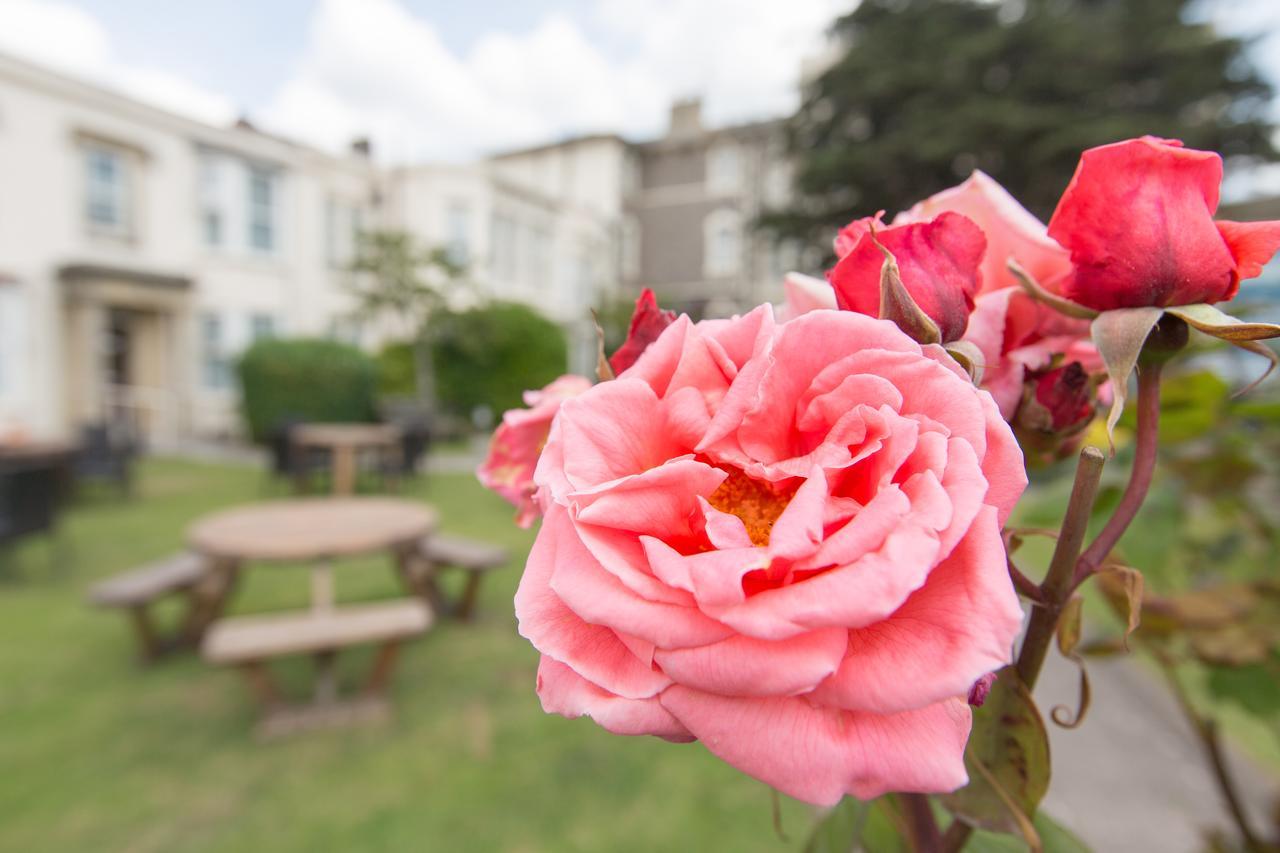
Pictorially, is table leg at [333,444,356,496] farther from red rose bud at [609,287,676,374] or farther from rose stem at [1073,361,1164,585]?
rose stem at [1073,361,1164,585]

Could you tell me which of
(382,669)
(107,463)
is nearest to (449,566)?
(382,669)

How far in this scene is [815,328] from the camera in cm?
38

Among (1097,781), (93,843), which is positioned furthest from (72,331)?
(1097,781)

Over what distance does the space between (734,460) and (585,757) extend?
325 centimetres

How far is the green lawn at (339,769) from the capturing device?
2.69 m

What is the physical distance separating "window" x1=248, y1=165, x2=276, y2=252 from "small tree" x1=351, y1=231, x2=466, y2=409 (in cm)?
296

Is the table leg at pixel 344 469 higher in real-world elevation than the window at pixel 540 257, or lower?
lower

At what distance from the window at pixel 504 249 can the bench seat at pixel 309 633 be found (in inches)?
727

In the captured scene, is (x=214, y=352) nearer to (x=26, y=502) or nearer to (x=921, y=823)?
(x=26, y=502)

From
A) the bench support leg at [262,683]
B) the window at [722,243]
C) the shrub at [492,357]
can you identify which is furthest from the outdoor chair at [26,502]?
the window at [722,243]

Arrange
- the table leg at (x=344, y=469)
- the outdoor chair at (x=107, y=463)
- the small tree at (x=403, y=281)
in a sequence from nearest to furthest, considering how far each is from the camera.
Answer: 1. the outdoor chair at (x=107, y=463)
2. the table leg at (x=344, y=469)
3. the small tree at (x=403, y=281)

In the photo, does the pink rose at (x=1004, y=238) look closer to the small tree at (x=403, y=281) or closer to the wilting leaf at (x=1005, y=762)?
A: the wilting leaf at (x=1005, y=762)

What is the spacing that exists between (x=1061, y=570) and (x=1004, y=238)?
0.24 metres

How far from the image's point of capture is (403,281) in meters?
14.7
